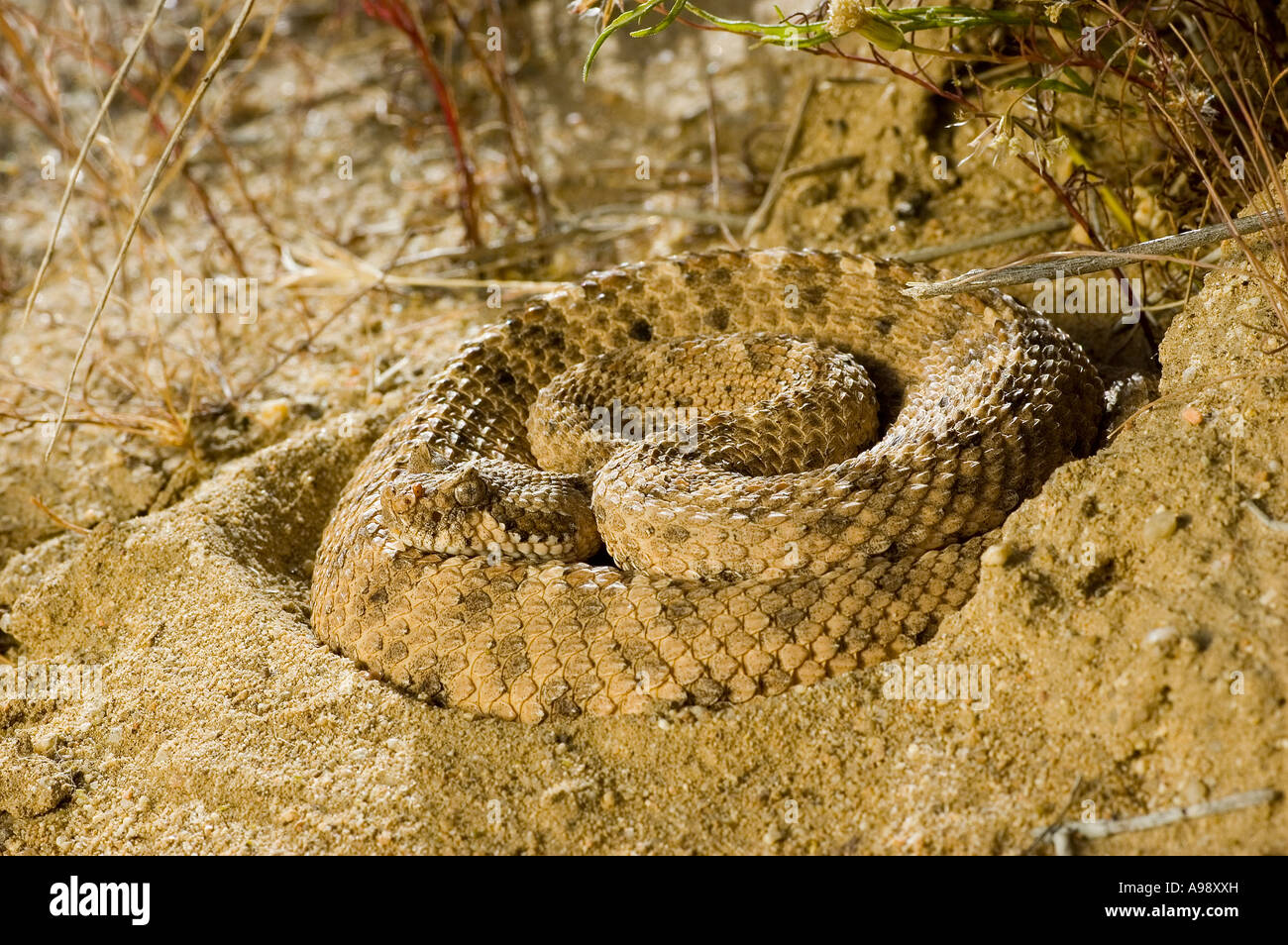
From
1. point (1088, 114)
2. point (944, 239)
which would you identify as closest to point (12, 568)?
point (944, 239)

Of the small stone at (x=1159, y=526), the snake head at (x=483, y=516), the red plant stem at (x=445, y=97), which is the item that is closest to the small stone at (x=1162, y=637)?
the small stone at (x=1159, y=526)

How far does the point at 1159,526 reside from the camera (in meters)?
3.10

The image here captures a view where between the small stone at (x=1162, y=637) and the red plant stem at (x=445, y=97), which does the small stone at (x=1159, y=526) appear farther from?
the red plant stem at (x=445, y=97)

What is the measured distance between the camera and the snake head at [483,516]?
3943 millimetres

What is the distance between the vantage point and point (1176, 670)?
2875 millimetres

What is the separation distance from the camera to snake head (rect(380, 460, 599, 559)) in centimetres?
394

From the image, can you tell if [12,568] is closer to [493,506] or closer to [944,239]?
[493,506]

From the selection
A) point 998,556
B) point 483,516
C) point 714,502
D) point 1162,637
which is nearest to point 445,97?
point 483,516

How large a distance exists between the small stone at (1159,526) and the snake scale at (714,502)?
561 mm

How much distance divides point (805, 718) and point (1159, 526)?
113 cm

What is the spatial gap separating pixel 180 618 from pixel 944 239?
3937mm

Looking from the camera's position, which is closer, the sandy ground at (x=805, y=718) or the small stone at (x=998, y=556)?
the sandy ground at (x=805, y=718)

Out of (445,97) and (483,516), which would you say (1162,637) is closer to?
(483,516)

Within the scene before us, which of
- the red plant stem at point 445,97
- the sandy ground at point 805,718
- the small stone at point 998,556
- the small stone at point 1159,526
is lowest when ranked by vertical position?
the sandy ground at point 805,718
